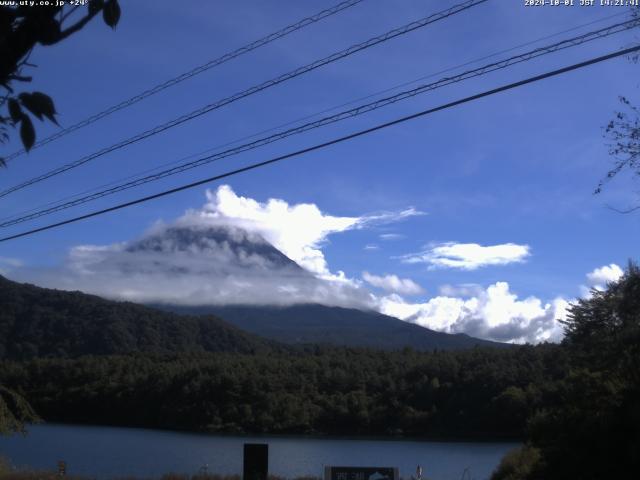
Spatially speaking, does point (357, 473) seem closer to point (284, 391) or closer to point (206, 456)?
point (206, 456)

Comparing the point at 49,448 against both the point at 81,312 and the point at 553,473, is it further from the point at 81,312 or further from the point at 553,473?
the point at 81,312

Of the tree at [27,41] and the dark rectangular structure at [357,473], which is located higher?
the tree at [27,41]

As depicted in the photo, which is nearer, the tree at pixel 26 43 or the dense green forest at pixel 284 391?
the tree at pixel 26 43

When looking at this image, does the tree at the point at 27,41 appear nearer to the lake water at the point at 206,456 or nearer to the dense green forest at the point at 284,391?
the lake water at the point at 206,456

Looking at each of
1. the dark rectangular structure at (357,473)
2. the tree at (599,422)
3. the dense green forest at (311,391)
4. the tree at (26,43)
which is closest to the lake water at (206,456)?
the dense green forest at (311,391)

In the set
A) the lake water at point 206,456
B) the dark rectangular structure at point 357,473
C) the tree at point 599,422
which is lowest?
the lake water at point 206,456

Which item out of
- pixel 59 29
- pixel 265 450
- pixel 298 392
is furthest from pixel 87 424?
pixel 59 29

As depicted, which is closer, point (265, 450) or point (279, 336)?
point (265, 450)
